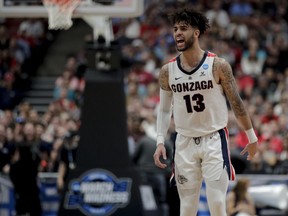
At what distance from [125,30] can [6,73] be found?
3585mm

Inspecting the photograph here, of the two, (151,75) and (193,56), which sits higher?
(193,56)

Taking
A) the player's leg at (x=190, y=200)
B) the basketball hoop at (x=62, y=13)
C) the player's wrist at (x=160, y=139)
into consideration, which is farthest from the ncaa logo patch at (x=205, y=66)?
the basketball hoop at (x=62, y=13)

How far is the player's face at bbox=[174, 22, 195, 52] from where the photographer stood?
8594 millimetres

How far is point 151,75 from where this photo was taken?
2123cm

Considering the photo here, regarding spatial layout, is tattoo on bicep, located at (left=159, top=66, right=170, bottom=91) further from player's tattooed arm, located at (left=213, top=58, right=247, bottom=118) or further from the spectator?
the spectator

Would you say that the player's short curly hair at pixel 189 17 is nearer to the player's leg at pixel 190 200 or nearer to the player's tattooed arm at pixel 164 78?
the player's tattooed arm at pixel 164 78

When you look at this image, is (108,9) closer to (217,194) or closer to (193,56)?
(193,56)

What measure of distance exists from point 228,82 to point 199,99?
326 millimetres

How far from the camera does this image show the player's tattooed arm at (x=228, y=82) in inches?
336

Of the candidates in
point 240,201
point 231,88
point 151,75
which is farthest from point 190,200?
point 151,75

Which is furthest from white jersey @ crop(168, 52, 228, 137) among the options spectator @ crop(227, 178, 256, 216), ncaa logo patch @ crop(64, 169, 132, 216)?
ncaa logo patch @ crop(64, 169, 132, 216)

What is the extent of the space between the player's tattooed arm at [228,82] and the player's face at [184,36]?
32cm

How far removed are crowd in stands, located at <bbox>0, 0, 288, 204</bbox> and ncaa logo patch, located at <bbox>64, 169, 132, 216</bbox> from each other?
1.45m

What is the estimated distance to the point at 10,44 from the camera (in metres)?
23.8
